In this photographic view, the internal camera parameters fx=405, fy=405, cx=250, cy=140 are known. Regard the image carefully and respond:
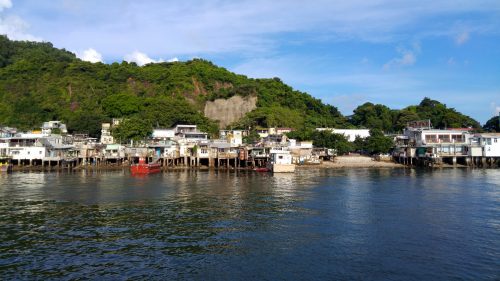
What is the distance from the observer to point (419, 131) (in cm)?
8194

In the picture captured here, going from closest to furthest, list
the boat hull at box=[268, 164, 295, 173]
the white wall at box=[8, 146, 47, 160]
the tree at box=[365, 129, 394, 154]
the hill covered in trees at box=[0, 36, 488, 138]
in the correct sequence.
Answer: the boat hull at box=[268, 164, 295, 173]
the white wall at box=[8, 146, 47, 160]
the tree at box=[365, 129, 394, 154]
the hill covered in trees at box=[0, 36, 488, 138]

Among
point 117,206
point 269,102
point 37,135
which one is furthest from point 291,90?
point 117,206

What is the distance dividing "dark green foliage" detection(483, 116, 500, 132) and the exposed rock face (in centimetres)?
6290

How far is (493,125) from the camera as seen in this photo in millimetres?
107250

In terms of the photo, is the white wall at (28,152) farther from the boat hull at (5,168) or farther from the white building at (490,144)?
the white building at (490,144)

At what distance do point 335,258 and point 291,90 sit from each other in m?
112

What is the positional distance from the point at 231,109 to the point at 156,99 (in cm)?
2095

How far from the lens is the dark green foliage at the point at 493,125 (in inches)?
4138

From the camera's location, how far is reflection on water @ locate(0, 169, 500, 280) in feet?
61.2

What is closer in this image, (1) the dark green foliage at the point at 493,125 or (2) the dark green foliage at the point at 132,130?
(2) the dark green foliage at the point at 132,130

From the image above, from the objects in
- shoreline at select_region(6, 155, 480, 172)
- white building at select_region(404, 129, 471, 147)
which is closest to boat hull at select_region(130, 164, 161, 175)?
shoreline at select_region(6, 155, 480, 172)

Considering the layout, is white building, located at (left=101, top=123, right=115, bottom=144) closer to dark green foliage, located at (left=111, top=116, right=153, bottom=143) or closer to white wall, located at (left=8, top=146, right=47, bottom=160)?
dark green foliage, located at (left=111, top=116, right=153, bottom=143)

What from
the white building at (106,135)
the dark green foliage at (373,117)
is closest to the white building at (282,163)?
the white building at (106,135)

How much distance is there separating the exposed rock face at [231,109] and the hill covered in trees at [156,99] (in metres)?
1.88
